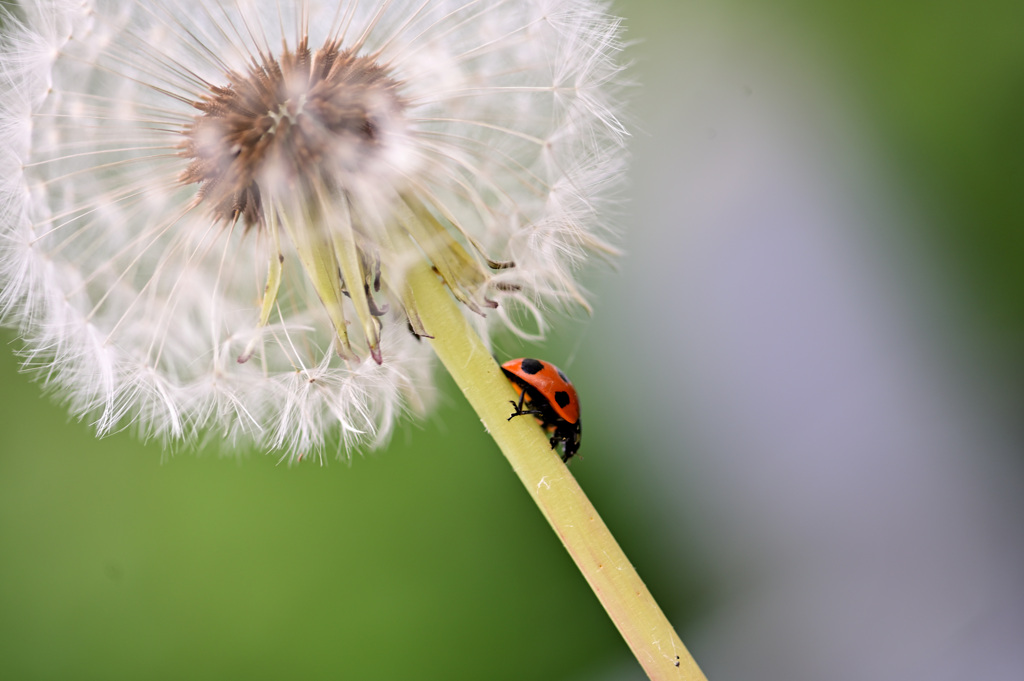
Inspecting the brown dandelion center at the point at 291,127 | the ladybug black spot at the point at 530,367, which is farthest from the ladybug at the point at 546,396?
the brown dandelion center at the point at 291,127

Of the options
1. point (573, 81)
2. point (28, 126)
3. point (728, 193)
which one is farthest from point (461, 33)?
point (728, 193)

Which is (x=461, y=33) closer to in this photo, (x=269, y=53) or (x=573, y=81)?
(x=573, y=81)

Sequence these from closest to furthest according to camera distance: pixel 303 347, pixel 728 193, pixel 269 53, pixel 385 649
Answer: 1. pixel 269 53
2. pixel 303 347
3. pixel 385 649
4. pixel 728 193

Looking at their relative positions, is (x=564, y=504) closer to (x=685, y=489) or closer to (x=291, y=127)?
(x=291, y=127)

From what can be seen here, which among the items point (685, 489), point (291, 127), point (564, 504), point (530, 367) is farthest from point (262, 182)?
point (685, 489)

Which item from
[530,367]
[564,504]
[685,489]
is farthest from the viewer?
[685,489]

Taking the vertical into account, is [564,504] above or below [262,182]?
below
